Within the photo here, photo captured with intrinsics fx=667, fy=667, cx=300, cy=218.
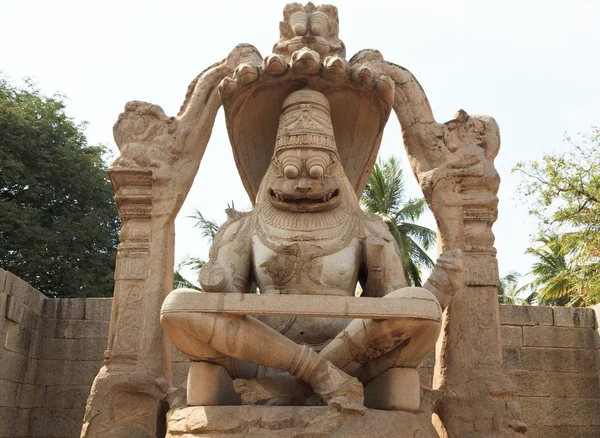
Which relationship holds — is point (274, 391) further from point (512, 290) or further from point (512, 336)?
point (512, 290)

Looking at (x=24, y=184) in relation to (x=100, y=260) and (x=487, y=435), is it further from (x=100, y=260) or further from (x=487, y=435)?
(x=487, y=435)

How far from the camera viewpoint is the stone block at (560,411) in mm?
6480

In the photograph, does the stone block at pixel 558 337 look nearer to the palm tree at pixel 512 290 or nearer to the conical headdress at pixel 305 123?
the conical headdress at pixel 305 123

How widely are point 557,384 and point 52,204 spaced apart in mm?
11228

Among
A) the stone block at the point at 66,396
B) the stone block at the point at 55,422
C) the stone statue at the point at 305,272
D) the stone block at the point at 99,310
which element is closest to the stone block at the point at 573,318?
the stone statue at the point at 305,272

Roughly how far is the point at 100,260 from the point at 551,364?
31.7 ft

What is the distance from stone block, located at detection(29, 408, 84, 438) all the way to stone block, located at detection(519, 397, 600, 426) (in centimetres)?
435

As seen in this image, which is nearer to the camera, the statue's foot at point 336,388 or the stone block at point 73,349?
the statue's foot at point 336,388

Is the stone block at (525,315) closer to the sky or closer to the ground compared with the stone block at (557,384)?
closer to the sky

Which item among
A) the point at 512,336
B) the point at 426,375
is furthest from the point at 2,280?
the point at 512,336

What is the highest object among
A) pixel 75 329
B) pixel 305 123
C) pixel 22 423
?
pixel 305 123

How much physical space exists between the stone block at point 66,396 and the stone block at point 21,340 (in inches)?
16.6

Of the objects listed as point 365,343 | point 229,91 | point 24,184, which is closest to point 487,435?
point 365,343

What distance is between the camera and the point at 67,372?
21.9 feet
